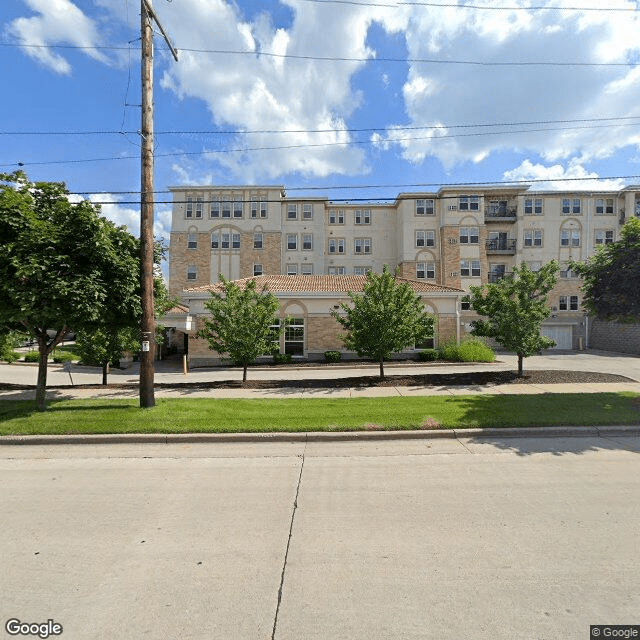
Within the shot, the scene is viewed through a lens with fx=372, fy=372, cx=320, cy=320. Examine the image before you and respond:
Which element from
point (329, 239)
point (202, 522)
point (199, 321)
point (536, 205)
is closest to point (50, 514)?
point (202, 522)

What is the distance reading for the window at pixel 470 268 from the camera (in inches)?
1447

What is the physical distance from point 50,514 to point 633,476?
7712 mm

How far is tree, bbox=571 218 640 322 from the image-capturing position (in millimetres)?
9680

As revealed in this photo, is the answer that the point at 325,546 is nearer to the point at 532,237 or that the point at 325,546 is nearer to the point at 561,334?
the point at 561,334

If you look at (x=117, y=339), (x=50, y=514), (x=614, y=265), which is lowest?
(x=50, y=514)

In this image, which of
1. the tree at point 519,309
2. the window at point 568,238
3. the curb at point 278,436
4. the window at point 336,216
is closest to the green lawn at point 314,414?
the curb at point 278,436

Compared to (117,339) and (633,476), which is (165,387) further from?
(633,476)

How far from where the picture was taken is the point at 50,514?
14.5 ft

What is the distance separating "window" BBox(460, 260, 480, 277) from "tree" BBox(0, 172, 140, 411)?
33.5 metres

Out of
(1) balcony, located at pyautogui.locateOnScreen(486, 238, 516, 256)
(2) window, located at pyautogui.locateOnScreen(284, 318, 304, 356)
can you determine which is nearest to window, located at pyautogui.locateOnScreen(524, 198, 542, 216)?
(1) balcony, located at pyautogui.locateOnScreen(486, 238, 516, 256)

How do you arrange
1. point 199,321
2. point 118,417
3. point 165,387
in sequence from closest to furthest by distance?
point 118,417 → point 165,387 → point 199,321

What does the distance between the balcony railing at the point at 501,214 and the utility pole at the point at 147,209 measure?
116ft

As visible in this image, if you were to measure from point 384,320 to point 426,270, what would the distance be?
85.0ft

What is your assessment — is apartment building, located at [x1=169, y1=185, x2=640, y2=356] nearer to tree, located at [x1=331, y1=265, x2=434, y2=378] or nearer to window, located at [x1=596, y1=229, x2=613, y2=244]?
window, located at [x1=596, y1=229, x2=613, y2=244]
